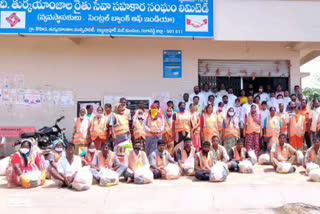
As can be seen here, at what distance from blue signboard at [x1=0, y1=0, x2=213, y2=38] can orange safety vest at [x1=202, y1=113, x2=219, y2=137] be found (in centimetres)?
216

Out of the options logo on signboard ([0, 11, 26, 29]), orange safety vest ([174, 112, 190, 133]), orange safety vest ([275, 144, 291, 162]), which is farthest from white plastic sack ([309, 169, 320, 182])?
logo on signboard ([0, 11, 26, 29])

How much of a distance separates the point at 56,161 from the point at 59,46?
4.23 metres

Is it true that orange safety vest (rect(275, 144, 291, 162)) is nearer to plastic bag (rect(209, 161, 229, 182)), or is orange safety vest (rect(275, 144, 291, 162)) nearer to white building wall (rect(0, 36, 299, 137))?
plastic bag (rect(209, 161, 229, 182))

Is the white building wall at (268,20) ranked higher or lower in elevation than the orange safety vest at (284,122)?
higher

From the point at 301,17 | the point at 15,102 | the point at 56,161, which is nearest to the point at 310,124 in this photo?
the point at 301,17

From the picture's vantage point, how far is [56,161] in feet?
19.0

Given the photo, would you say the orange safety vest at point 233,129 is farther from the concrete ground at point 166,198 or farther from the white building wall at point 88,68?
the white building wall at point 88,68

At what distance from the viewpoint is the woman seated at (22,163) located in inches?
218

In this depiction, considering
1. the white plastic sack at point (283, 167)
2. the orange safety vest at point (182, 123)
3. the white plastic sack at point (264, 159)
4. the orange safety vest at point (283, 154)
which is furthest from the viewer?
the white plastic sack at point (264, 159)

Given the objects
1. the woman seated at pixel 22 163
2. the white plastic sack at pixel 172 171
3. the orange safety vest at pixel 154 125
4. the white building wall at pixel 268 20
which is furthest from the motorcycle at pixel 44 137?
the white building wall at pixel 268 20

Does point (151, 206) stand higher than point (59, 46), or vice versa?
point (59, 46)

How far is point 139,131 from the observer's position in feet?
→ 23.2

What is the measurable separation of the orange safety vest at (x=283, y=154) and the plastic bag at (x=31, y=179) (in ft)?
16.1

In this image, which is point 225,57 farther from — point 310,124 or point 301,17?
point 310,124
